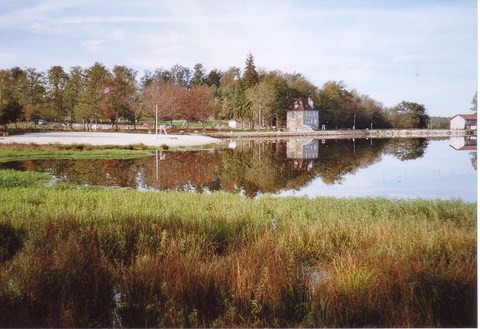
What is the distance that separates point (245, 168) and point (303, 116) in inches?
105

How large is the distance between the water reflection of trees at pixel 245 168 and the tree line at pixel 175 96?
125 centimetres

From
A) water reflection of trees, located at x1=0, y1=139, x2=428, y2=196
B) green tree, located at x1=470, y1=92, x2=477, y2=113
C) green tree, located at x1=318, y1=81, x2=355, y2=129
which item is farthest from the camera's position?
water reflection of trees, located at x1=0, y1=139, x2=428, y2=196

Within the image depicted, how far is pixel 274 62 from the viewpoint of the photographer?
226 inches

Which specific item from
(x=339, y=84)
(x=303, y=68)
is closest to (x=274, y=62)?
(x=303, y=68)

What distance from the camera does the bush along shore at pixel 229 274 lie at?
3.06m

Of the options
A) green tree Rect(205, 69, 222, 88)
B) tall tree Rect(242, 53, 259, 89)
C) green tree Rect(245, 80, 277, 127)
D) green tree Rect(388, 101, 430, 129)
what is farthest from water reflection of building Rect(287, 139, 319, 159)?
green tree Rect(205, 69, 222, 88)

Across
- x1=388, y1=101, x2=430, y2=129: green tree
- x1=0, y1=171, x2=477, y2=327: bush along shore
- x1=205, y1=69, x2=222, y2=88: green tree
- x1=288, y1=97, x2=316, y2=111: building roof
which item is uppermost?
x1=205, y1=69, x2=222, y2=88: green tree

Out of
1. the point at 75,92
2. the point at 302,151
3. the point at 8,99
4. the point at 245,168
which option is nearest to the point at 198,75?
the point at 75,92

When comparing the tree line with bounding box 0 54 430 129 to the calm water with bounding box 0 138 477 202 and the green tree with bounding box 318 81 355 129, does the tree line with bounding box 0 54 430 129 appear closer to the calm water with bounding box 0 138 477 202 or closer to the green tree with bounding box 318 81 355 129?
the green tree with bounding box 318 81 355 129

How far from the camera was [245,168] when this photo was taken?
997 centimetres

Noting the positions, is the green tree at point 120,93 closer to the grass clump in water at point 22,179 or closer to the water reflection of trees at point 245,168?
the grass clump in water at point 22,179

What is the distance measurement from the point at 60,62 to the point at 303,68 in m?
3.14

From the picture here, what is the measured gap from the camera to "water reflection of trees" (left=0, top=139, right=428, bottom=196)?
8594mm

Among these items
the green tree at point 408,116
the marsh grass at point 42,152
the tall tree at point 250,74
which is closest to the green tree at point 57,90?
the marsh grass at point 42,152
